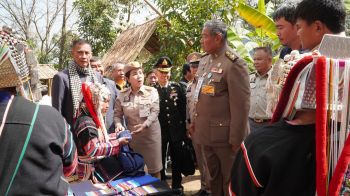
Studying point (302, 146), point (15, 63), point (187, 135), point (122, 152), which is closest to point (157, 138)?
point (187, 135)

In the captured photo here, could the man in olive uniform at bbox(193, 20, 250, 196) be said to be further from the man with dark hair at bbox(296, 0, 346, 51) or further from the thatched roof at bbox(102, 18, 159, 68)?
the thatched roof at bbox(102, 18, 159, 68)

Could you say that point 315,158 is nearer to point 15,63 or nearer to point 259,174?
point 259,174

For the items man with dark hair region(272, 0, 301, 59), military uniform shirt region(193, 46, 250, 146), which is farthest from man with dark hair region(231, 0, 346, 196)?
military uniform shirt region(193, 46, 250, 146)

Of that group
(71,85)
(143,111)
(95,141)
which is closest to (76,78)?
(71,85)

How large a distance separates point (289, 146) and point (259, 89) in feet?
9.19

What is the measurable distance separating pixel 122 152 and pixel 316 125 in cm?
199

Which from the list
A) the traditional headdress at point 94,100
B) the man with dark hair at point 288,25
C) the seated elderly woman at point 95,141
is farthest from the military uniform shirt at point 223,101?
the traditional headdress at point 94,100

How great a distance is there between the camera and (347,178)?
3.45 feet

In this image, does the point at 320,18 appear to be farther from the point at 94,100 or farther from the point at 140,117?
the point at 140,117

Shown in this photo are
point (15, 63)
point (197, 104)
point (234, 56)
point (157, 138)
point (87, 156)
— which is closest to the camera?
point (15, 63)

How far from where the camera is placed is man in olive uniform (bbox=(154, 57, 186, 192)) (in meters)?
4.39

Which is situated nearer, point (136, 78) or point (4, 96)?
point (4, 96)

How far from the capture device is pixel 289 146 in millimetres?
1126

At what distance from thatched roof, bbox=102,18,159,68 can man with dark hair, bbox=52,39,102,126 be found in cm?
493
